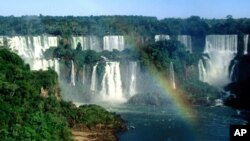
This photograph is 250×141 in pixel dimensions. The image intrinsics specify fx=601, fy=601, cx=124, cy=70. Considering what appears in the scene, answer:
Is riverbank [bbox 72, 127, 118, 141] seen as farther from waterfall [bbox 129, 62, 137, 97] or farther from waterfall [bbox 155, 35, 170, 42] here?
waterfall [bbox 155, 35, 170, 42]

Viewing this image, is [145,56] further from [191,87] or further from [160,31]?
[160,31]

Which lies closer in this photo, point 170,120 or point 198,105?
point 170,120

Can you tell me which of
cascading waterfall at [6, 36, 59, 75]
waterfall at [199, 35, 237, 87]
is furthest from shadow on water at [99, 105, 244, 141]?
cascading waterfall at [6, 36, 59, 75]

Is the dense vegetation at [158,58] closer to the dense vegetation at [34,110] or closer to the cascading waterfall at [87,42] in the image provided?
the cascading waterfall at [87,42]

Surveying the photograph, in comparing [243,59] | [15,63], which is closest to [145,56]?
[243,59]

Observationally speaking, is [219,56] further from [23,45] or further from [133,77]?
[23,45]

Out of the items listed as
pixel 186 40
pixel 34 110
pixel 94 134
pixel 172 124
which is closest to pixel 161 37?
pixel 186 40
